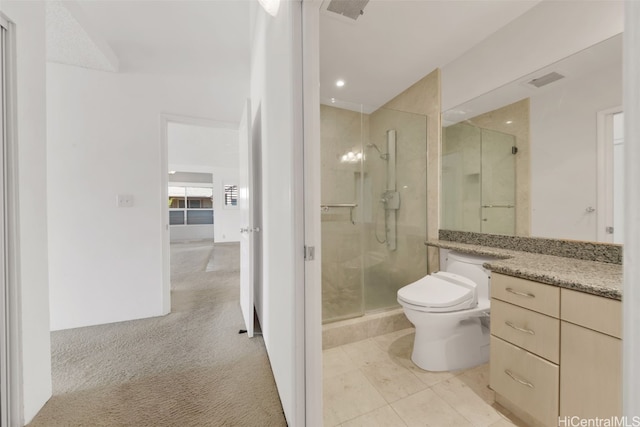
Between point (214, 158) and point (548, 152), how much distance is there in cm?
643

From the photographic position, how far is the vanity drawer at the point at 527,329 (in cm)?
110

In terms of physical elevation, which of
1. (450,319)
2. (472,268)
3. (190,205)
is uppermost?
(190,205)

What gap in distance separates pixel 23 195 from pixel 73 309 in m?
1.52

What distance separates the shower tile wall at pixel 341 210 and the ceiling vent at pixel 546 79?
1388 millimetres

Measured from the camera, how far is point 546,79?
158 centimetres

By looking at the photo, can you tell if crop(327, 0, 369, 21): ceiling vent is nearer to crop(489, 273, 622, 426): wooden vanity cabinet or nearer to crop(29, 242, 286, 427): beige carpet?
crop(489, 273, 622, 426): wooden vanity cabinet

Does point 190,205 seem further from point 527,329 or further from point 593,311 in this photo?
point 593,311

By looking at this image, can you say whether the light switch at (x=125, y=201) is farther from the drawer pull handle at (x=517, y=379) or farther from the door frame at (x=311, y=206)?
the drawer pull handle at (x=517, y=379)

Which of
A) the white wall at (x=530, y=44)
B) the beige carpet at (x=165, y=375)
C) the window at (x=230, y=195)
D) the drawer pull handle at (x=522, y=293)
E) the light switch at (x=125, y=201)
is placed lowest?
the beige carpet at (x=165, y=375)

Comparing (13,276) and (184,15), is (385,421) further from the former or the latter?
(184,15)

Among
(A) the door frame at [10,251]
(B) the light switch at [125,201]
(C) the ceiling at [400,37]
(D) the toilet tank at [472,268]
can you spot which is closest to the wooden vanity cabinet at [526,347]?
(D) the toilet tank at [472,268]

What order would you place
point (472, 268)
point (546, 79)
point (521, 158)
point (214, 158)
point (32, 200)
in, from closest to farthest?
point (32, 200) < point (546, 79) < point (521, 158) < point (472, 268) < point (214, 158)

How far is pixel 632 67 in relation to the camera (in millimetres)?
217

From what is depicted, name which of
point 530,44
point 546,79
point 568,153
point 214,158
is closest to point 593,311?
point 568,153
